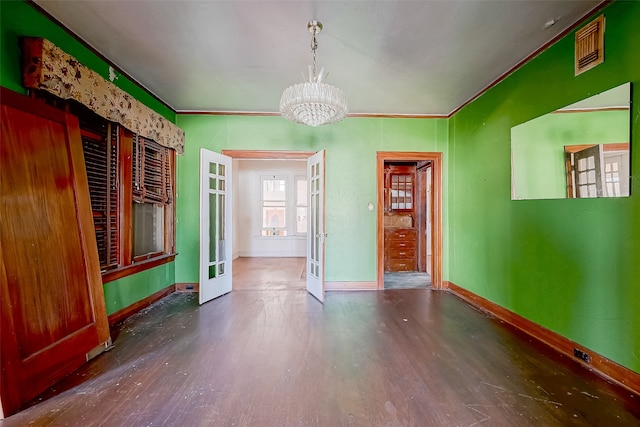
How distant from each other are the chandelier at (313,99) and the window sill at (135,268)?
2429 millimetres

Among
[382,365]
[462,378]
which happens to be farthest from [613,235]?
[382,365]

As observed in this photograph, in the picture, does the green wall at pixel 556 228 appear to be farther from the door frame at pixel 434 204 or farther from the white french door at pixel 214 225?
the white french door at pixel 214 225

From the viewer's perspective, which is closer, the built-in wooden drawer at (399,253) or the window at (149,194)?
the window at (149,194)

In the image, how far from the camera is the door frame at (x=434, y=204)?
14.8 ft

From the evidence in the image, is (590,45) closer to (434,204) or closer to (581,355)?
(581,355)

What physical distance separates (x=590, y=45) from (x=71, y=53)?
4267 millimetres

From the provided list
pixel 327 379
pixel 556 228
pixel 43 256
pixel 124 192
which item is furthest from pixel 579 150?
pixel 124 192

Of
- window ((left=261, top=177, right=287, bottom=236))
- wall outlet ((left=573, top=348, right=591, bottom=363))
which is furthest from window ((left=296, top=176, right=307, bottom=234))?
wall outlet ((left=573, top=348, right=591, bottom=363))

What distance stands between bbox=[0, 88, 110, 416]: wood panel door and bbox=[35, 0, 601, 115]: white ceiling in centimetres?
93

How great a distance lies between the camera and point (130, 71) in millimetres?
3213

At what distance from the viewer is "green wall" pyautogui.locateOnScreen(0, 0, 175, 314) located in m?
2.05

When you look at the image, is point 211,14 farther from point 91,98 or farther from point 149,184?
point 149,184

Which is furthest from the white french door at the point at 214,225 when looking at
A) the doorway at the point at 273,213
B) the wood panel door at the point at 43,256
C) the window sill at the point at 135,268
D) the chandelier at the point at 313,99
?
the doorway at the point at 273,213

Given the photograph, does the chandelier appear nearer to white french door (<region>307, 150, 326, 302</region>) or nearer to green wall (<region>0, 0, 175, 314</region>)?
white french door (<region>307, 150, 326, 302</region>)
